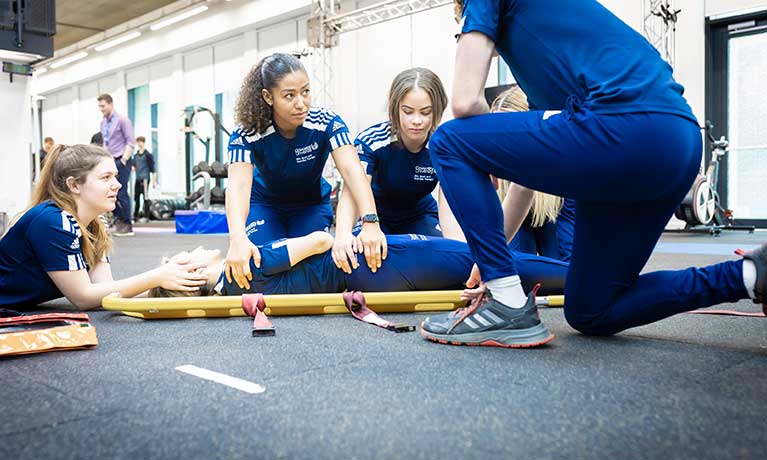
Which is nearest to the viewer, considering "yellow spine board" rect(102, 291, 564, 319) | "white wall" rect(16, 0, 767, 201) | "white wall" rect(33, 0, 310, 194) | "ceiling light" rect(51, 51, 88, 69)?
"yellow spine board" rect(102, 291, 564, 319)

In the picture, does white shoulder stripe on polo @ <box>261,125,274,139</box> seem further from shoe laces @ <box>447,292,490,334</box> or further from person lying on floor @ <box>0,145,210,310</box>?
shoe laces @ <box>447,292,490,334</box>

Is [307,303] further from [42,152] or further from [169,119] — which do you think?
[169,119]

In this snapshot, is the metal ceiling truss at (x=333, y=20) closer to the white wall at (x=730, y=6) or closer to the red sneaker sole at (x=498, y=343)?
the white wall at (x=730, y=6)

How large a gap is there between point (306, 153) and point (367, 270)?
65 cm

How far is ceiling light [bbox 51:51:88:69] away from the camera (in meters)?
16.1

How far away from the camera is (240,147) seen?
2229mm

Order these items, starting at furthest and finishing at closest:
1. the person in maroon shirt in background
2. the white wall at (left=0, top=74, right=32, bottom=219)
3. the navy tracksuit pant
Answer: the person in maroon shirt in background
the white wall at (left=0, top=74, right=32, bottom=219)
the navy tracksuit pant

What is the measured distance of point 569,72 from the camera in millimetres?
1286

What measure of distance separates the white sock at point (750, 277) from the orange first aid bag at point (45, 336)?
54.8 inches

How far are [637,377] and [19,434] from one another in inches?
39.0

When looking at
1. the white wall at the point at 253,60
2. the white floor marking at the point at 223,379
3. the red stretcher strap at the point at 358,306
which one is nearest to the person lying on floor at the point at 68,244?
the red stretcher strap at the point at 358,306

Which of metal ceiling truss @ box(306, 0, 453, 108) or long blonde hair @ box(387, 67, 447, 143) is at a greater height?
metal ceiling truss @ box(306, 0, 453, 108)

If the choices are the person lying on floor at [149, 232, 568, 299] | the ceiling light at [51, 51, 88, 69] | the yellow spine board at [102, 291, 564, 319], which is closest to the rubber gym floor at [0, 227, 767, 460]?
the yellow spine board at [102, 291, 564, 319]

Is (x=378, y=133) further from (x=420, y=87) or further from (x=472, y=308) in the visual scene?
(x=472, y=308)
